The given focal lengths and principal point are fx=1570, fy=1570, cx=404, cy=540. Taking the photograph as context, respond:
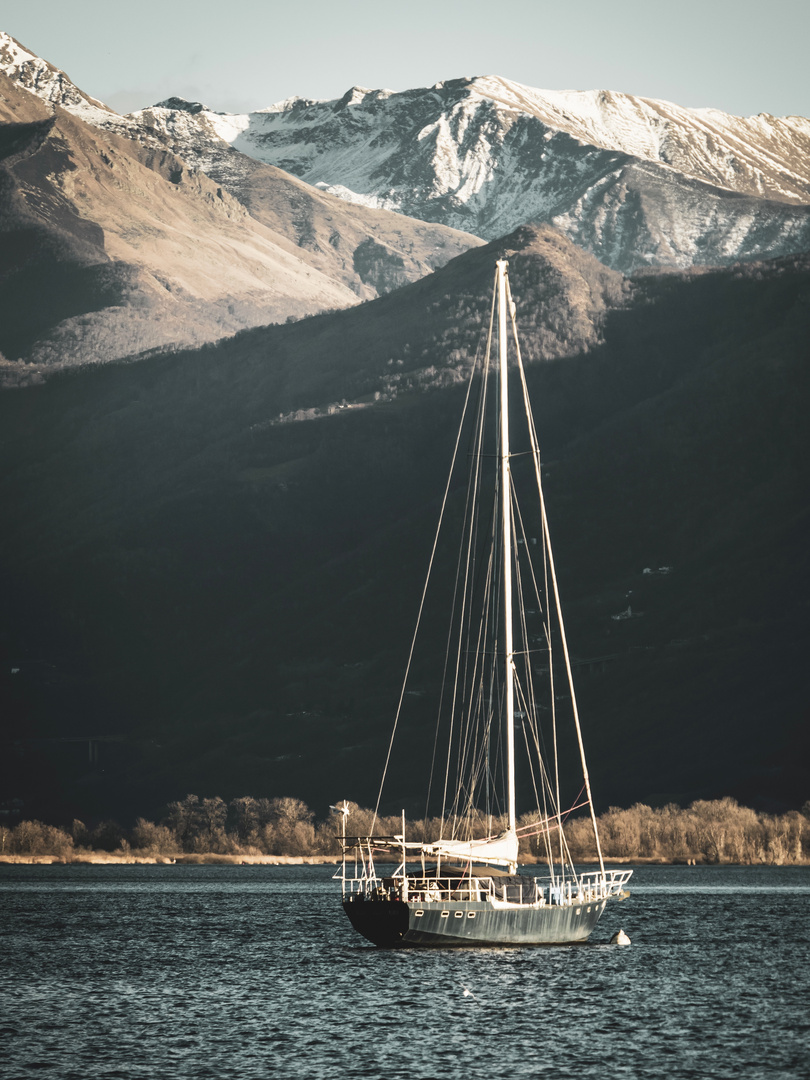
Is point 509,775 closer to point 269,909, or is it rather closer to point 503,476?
point 503,476

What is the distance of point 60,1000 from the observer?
67.1m

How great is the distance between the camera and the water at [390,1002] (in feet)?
171

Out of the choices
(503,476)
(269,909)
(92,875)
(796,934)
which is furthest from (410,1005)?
(92,875)

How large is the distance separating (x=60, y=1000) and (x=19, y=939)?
31426 millimetres

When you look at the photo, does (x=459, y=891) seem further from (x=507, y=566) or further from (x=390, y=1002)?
(x=507, y=566)

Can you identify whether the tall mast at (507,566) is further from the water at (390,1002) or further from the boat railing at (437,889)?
the water at (390,1002)

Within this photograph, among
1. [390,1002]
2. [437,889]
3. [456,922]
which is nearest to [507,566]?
[437,889]

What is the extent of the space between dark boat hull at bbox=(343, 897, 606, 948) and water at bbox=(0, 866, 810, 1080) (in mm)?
1881

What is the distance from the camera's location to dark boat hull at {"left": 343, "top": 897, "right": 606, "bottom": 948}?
65.3 meters

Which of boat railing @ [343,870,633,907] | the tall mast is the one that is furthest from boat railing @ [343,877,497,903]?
the tall mast

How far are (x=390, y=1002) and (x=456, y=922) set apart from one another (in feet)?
14.4

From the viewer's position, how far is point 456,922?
6556 centimetres

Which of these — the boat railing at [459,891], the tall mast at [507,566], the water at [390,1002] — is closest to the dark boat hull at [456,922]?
the boat railing at [459,891]

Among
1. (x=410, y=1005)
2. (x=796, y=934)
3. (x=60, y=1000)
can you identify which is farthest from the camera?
(x=796, y=934)
